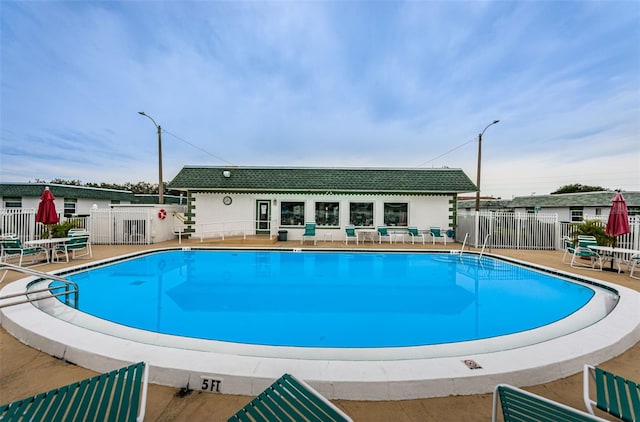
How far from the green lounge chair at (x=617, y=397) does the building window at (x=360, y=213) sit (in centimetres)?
1435

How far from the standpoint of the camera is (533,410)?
187cm

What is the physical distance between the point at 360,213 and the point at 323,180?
304cm

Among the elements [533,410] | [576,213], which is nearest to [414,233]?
[533,410]

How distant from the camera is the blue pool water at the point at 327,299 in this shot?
4.89 meters

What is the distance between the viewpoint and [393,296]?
277 inches

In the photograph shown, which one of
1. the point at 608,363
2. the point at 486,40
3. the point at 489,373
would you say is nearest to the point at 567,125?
the point at 486,40

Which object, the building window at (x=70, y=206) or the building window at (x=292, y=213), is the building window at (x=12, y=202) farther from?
the building window at (x=292, y=213)

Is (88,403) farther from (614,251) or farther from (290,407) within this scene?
(614,251)

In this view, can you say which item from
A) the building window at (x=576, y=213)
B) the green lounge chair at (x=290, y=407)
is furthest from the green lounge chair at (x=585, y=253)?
the building window at (x=576, y=213)

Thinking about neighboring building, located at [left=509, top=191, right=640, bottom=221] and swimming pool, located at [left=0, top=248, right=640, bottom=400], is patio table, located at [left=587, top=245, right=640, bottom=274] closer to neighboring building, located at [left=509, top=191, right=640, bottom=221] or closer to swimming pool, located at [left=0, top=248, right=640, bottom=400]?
swimming pool, located at [left=0, top=248, right=640, bottom=400]

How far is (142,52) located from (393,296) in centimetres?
1666

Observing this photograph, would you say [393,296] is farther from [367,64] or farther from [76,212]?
[76,212]

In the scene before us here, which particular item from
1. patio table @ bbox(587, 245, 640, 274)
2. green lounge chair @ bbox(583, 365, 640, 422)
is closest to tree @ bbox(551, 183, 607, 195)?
patio table @ bbox(587, 245, 640, 274)

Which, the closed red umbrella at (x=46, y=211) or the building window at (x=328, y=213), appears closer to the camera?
the closed red umbrella at (x=46, y=211)
